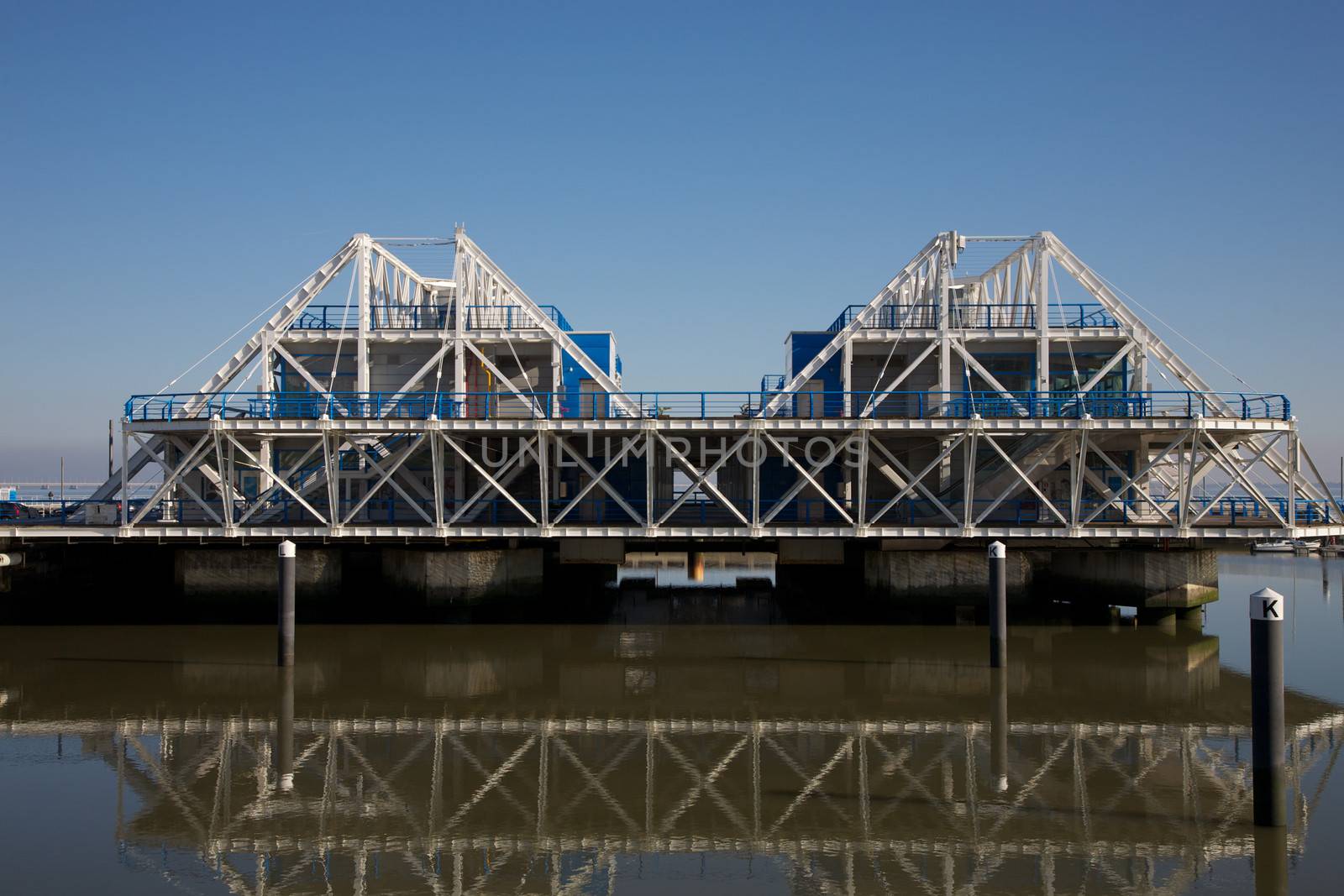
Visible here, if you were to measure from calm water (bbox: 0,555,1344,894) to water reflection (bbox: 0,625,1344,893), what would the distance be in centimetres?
6

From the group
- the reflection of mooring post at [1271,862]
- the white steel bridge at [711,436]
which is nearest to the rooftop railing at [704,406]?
the white steel bridge at [711,436]

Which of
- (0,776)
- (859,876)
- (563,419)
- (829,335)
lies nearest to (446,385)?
(563,419)

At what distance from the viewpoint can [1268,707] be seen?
12.3 m

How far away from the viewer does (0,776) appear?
14.9 metres

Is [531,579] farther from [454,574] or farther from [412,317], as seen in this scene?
[412,317]

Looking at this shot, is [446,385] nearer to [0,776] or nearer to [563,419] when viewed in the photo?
[563,419]

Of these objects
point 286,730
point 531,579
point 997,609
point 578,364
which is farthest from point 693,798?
point 578,364

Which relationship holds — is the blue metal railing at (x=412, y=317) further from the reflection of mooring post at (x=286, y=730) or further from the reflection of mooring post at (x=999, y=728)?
the reflection of mooring post at (x=999, y=728)

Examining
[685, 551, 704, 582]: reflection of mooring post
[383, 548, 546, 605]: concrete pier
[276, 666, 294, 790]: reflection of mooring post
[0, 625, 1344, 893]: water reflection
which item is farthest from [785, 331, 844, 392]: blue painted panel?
[276, 666, 294, 790]: reflection of mooring post

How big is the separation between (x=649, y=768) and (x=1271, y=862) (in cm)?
836

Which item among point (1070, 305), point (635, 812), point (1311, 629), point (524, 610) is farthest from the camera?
point (1070, 305)

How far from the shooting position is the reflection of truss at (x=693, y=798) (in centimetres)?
1166

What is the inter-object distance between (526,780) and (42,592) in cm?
2627

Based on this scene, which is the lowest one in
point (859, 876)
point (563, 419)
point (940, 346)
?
point (859, 876)
